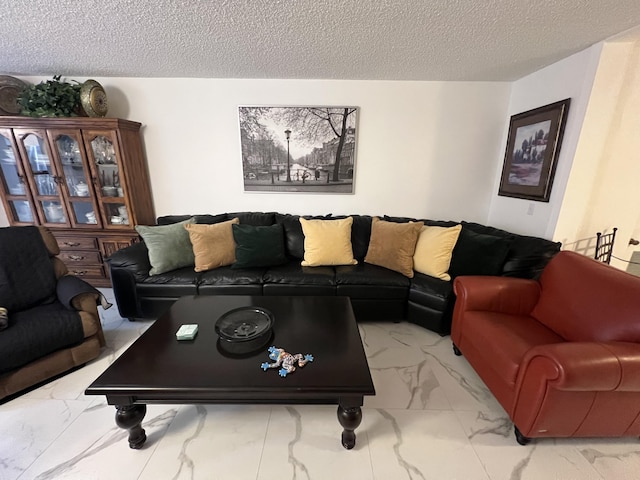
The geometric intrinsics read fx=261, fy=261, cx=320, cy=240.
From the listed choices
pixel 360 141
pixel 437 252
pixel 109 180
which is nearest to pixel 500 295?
pixel 437 252

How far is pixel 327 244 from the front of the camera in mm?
2578

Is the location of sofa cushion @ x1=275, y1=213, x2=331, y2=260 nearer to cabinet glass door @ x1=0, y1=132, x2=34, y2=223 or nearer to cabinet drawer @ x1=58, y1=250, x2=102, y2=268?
cabinet drawer @ x1=58, y1=250, x2=102, y2=268

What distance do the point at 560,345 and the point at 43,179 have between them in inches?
176

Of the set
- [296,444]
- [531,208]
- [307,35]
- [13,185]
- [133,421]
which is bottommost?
[296,444]

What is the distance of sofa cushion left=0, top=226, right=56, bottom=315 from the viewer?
1.80 meters

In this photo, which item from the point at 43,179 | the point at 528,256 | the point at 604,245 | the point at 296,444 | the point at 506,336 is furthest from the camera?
the point at 43,179

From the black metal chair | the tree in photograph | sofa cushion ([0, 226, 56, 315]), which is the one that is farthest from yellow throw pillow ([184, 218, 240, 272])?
the black metal chair

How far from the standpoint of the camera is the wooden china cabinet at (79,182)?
2.58 m

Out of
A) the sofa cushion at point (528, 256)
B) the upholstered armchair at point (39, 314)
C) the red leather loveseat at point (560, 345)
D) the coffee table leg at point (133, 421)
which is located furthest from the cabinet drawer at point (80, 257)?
the sofa cushion at point (528, 256)

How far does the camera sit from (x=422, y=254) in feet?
7.95

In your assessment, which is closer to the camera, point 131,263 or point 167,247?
point 131,263

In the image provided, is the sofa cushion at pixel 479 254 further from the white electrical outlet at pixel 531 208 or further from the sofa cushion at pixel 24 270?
the sofa cushion at pixel 24 270

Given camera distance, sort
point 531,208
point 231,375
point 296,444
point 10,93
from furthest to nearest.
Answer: point 10,93
point 531,208
point 296,444
point 231,375

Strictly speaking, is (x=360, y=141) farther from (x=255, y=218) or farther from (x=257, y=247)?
(x=257, y=247)
